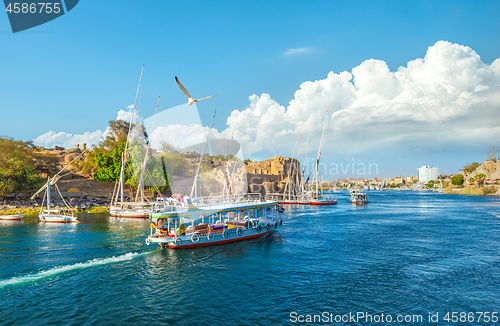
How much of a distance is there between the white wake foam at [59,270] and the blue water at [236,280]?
0.08 m

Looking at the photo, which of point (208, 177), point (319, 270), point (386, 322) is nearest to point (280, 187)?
point (208, 177)

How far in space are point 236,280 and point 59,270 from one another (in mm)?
14212

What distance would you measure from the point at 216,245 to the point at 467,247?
96.8ft

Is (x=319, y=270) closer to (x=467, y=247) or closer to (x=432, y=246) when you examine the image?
(x=432, y=246)

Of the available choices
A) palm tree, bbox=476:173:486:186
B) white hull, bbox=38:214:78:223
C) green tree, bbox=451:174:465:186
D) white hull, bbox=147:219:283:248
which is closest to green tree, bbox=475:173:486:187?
palm tree, bbox=476:173:486:186

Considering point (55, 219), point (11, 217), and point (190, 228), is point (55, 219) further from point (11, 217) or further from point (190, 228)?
point (190, 228)

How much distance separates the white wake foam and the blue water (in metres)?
0.08

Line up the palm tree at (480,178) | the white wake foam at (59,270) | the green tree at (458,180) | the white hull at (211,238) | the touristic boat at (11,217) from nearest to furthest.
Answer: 1. the white wake foam at (59,270)
2. the white hull at (211,238)
3. the touristic boat at (11,217)
4. the palm tree at (480,178)
5. the green tree at (458,180)

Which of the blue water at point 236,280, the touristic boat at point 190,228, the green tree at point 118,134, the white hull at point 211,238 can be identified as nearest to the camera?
the blue water at point 236,280

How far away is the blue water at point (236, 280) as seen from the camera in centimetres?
1525

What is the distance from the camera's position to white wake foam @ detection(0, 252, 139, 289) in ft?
61.8

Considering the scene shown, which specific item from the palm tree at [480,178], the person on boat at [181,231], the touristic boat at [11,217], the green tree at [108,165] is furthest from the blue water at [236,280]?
the palm tree at [480,178]

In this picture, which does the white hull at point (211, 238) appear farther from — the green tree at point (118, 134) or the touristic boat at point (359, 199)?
the touristic boat at point (359, 199)

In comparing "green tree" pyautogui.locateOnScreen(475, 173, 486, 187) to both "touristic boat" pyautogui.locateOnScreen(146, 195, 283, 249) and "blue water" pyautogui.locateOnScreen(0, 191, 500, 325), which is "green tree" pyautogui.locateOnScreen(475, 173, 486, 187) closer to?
"blue water" pyautogui.locateOnScreen(0, 191, 500, 325)
